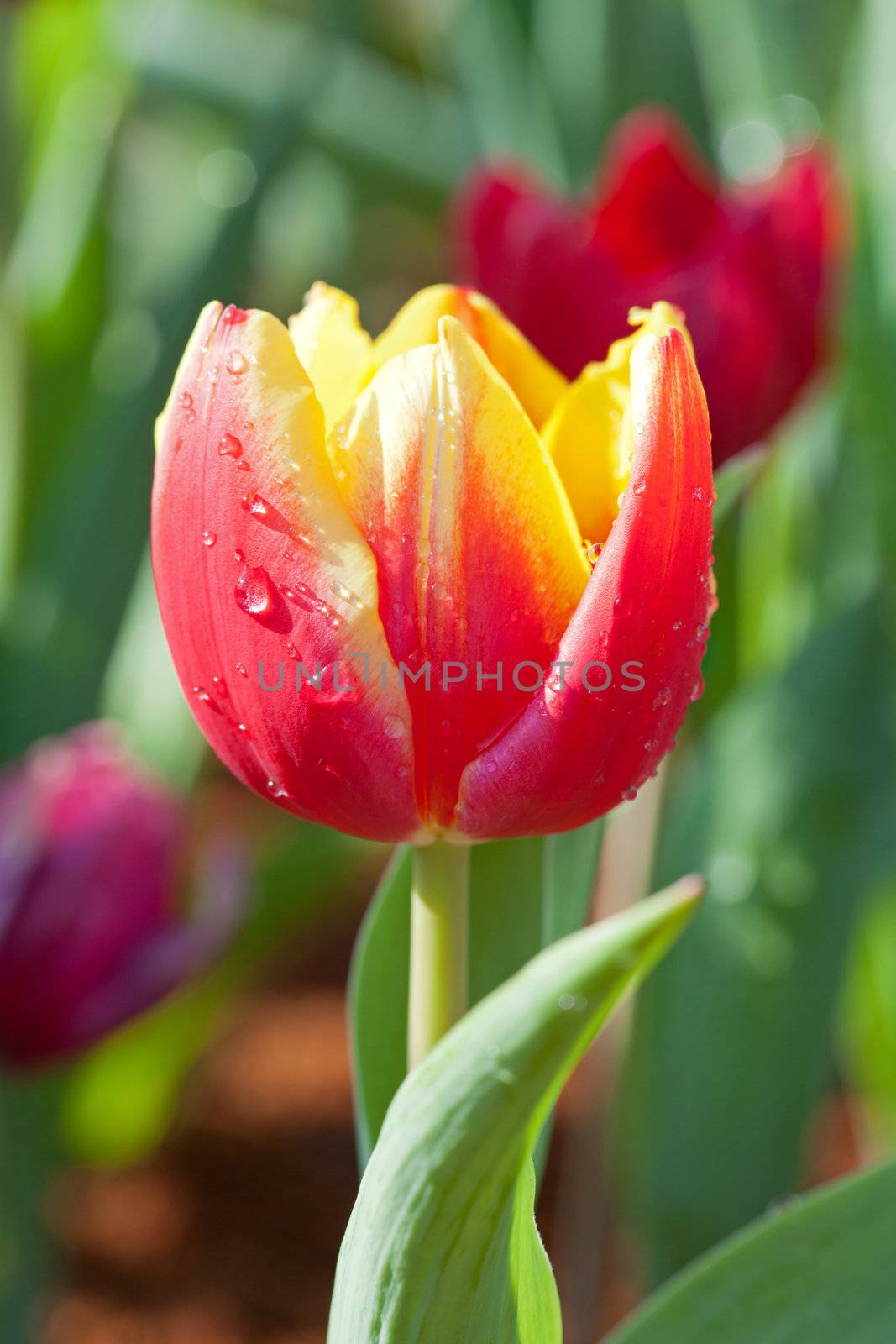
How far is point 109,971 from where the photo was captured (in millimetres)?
634

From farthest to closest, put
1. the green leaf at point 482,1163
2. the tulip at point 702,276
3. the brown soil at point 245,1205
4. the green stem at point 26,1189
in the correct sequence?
1. the brown soil at point 245,1205
2. the green stem at point 26,1189
3. the tulip at point 702,276
4. the green leaf at point 482,1163

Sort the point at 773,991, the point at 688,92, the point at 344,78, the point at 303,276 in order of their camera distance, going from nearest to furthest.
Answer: the point at 773,991
the point at 344,78
the point at 688,92
the point at 303,276

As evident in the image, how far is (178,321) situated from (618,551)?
2.06 ft

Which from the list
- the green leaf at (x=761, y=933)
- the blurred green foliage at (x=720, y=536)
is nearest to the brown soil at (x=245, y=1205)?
the blurred green foliage at (x=720, y=536)

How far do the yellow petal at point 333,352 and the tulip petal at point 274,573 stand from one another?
0.03m

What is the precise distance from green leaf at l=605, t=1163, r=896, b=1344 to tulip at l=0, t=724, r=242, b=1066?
0.36 metres

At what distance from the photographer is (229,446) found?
26 centimetres

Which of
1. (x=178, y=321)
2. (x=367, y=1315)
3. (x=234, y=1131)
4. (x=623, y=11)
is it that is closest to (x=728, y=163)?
(x=623, y=11)

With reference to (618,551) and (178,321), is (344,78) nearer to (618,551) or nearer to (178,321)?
(178,321)

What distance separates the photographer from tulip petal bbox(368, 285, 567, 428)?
0.31 meters

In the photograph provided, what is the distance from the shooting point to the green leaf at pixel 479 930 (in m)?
0.34

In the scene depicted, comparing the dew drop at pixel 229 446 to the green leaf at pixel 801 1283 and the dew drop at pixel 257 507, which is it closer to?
the dew drop at pixel 257 507

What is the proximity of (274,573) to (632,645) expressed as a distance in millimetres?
65

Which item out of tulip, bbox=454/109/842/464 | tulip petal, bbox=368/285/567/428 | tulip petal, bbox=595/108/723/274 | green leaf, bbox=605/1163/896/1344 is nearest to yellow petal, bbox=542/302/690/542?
tulip petal, bbox=368/285/567/428
